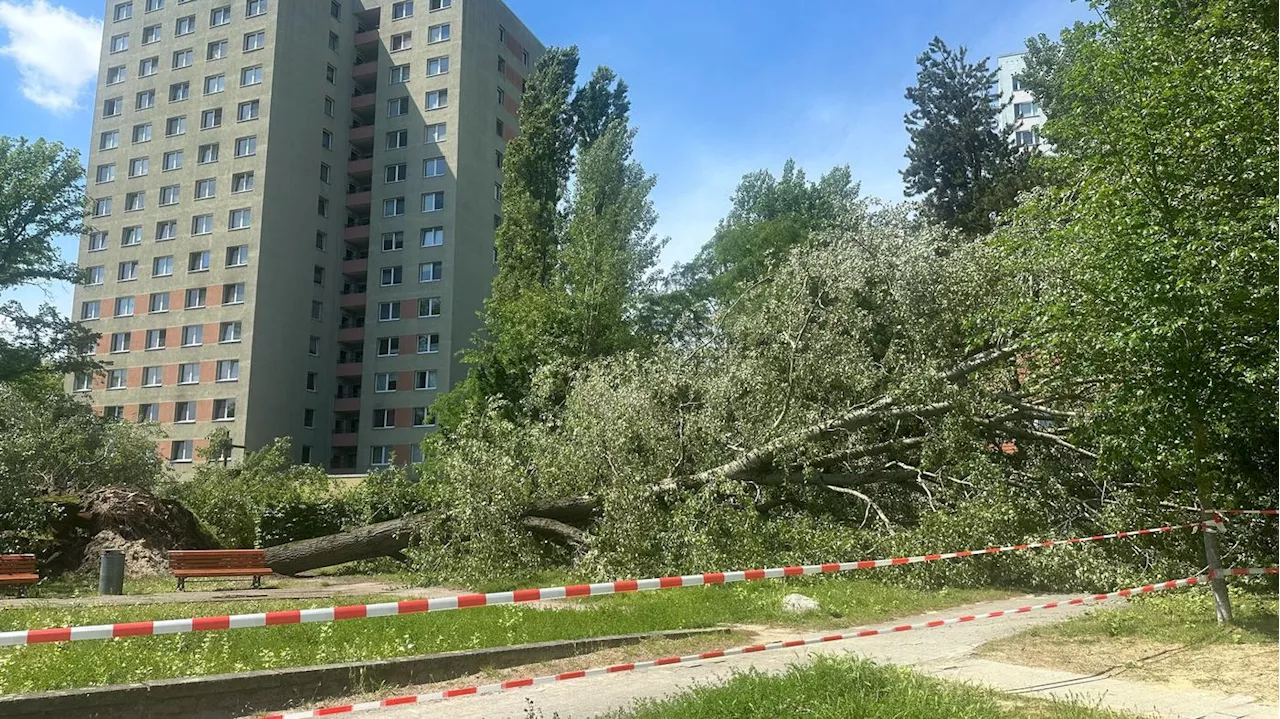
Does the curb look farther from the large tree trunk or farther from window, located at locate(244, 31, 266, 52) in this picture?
window, located at locate(244, 31, 266, 52)

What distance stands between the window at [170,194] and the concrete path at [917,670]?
164 feet

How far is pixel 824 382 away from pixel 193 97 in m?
47.5

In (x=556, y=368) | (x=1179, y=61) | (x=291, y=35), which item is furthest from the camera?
(x=291, y=35)

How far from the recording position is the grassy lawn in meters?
6.27

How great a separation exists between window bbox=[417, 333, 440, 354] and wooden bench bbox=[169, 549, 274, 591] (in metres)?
33.0

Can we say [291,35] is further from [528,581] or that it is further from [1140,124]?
[1140,124]

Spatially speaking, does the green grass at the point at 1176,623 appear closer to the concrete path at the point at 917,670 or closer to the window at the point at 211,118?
the concrete path at the point at 917,670

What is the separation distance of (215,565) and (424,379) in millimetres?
33434

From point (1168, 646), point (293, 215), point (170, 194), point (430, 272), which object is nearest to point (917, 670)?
point (1168, 646)

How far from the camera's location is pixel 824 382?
1437cm

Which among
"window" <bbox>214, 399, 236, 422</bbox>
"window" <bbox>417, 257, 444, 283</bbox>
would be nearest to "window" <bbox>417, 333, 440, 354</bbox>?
"window" <bbox>417, 257, 444, 283</bbox>

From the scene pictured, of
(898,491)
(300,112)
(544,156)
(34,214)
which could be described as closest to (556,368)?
(898,491)

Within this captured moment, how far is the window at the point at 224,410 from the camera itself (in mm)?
43656

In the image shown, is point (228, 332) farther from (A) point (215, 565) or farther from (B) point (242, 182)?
(A) point (215, 565)
